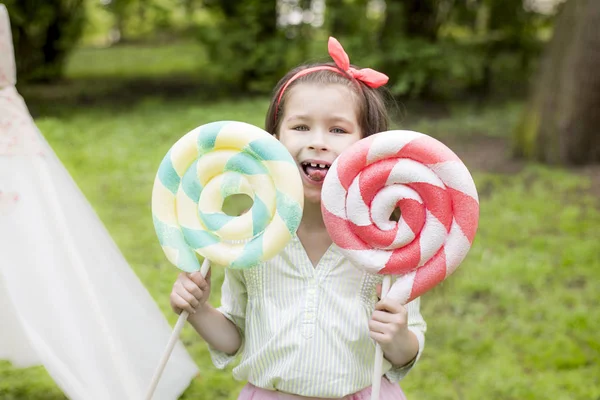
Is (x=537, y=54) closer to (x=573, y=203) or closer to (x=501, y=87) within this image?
(x=501, y=87)

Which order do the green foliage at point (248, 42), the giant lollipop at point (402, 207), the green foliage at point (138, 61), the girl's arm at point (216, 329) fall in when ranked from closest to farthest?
the giant lollipop at point (402, 207)
the girl's arm at point (216, 329)
the green foliage at point (248, 42)
the green foliage at point (138, 61)

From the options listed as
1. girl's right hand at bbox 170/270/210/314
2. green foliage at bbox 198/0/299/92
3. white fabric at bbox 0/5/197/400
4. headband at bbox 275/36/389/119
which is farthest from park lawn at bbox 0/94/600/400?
green foliage at bbox 198/0/299/92

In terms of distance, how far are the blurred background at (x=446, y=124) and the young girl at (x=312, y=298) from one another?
1.16ft

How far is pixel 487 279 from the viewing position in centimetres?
443

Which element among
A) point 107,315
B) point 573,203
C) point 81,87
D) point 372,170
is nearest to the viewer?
point 372,170

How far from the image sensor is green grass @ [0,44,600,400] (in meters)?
3.32

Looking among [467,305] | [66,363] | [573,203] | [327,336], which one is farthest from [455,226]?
[573,203]

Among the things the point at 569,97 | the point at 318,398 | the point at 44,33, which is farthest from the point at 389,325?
the point at 44,33

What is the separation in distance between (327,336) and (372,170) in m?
0.45

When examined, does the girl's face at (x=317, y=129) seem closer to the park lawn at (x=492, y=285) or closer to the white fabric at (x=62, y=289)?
the white fabric at (x=62, y=289)

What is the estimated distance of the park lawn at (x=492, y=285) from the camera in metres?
3.32

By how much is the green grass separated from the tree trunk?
320 mm

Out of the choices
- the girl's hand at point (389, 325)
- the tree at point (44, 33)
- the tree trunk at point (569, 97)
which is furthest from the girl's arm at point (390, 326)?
the tree at point (44, 33)

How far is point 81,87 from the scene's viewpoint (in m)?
10.7
